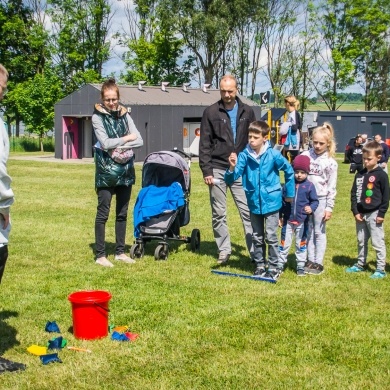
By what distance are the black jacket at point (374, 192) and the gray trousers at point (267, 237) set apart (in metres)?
1.06

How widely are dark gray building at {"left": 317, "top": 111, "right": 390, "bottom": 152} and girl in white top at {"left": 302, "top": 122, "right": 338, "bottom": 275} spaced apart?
32588mm

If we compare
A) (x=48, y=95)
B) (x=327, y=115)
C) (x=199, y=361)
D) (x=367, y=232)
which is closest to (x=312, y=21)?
(x=327, y=115)

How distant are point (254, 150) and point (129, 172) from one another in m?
1.53

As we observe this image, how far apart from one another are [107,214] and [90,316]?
2.82m

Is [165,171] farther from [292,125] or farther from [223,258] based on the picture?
[292,125]

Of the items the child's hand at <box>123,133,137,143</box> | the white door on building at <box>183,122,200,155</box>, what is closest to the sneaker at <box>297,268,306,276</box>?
the child's hand at <box>123,133,137,143</box>

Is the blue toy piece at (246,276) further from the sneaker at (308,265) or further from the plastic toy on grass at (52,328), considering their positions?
the plastic toy on grass at (52,328)

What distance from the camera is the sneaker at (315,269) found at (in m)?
7.37

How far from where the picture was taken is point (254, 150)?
707cm

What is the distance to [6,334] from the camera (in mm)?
5230

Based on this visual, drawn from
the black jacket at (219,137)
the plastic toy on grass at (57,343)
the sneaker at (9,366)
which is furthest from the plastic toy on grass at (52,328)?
the black jacket at (219,137)

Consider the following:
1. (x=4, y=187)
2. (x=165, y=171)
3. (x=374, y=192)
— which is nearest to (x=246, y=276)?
(x=374, y=192)

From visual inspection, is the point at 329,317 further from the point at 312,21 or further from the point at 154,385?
the point at 312,21

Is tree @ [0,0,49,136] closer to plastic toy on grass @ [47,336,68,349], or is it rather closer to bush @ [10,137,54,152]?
bush @ [10,137,54,152]
